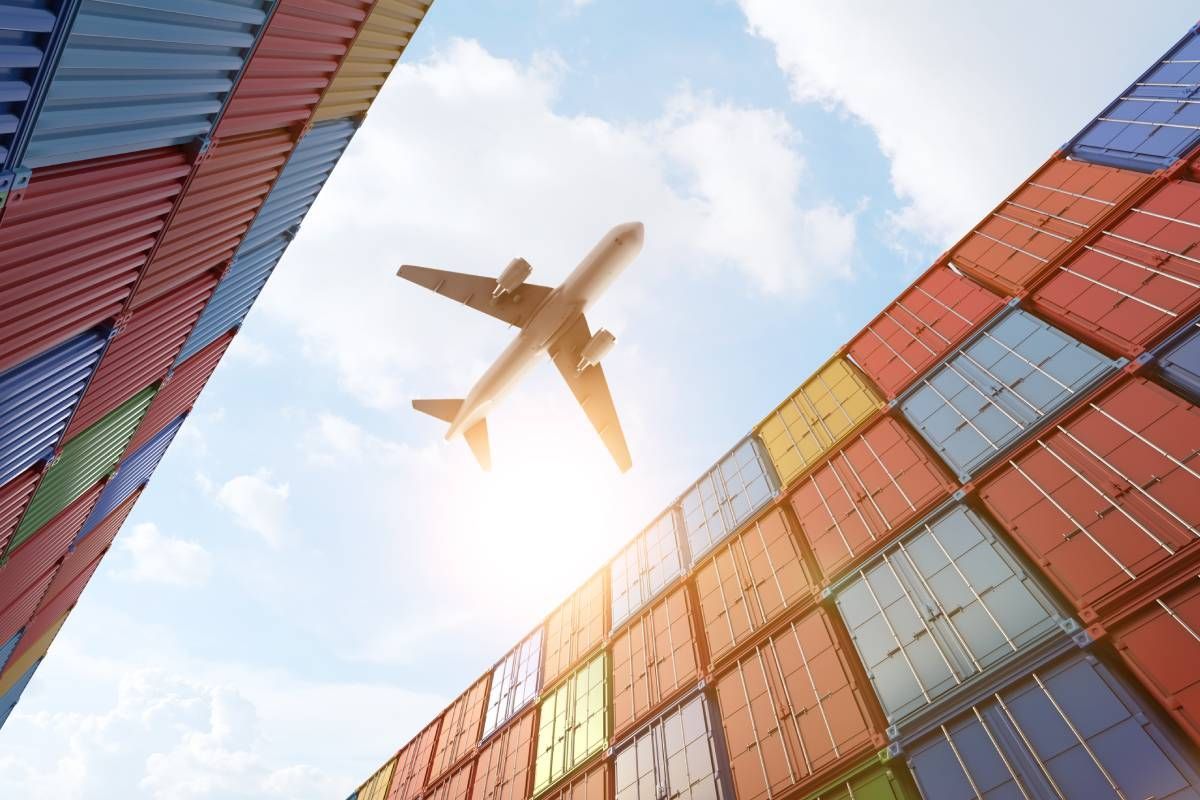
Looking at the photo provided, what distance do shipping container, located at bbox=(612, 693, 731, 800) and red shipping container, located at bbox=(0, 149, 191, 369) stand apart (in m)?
14.8

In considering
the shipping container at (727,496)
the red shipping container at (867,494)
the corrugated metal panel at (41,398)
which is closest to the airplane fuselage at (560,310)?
the shipping container at (727,496)

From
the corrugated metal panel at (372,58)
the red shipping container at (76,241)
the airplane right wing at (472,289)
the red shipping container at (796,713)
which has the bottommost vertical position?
the red shipping container at (796,713)

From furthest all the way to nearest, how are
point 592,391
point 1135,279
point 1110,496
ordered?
1. point 592,391
2. point 1135,279
3. point 1110,496

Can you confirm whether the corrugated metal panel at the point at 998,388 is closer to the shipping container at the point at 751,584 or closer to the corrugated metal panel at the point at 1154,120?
the shipping container at the point at 751,584

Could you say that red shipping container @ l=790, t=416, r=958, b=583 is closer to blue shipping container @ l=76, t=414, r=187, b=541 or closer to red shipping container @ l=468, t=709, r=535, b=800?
red shipping container @ l=468, t=709, r=535, b=800

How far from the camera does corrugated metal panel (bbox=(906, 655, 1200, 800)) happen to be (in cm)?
755

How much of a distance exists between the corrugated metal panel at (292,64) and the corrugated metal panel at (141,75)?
0.34 metres

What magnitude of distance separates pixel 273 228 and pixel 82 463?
7718 millimetres

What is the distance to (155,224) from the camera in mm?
9242

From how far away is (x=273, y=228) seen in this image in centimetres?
1368

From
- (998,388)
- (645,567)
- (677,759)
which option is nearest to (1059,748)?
(998,388)

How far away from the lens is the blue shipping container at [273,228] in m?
12.4

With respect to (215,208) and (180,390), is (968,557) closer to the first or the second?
(215,208)

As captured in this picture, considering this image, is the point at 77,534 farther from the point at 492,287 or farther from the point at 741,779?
the point at 741,779
